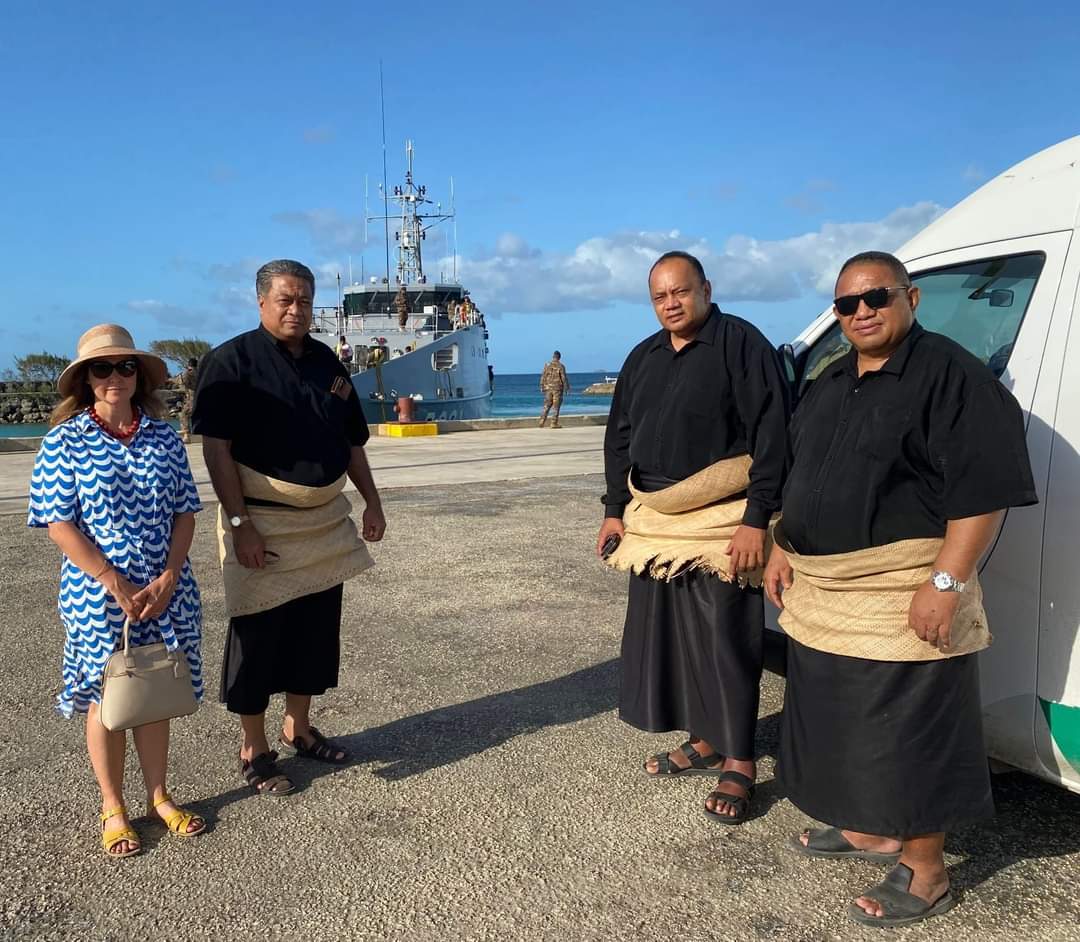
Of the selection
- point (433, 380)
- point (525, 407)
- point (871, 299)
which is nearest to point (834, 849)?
point (871, 299)

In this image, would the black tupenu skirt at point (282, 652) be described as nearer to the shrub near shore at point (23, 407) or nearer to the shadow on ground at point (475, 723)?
the shadow on ground at point (475, 723)

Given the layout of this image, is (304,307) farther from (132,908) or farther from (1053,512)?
(1053,512)

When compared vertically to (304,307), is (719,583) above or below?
below

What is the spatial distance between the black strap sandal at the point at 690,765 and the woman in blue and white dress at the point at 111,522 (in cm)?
157

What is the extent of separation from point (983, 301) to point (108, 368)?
2.74m

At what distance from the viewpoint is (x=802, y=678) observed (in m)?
2.61

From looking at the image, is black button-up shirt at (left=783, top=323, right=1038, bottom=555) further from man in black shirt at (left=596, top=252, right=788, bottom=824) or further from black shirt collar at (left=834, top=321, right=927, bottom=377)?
man in black shirt at (left=596, top=252, right=788, bottom=824)

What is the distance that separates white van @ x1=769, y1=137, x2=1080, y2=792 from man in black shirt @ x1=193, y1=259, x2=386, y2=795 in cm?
214

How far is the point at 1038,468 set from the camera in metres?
2.50

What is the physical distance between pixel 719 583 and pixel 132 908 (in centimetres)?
195

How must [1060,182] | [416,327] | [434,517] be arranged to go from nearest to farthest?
[1060,182], [434,517], [416,327]

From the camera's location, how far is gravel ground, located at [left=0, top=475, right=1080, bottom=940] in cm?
246

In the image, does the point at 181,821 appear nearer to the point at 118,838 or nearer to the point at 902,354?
the point at 118,838

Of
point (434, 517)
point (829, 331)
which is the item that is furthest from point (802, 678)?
point (434, 517)
